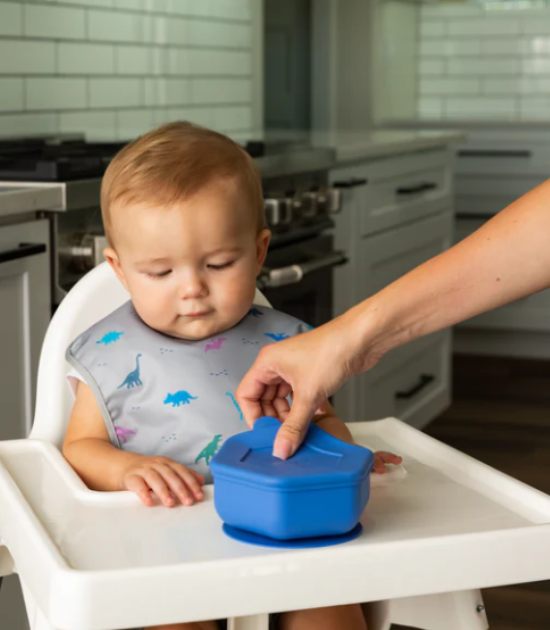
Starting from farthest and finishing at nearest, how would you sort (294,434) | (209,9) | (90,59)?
(209,9) → (90,59) → (294,434)

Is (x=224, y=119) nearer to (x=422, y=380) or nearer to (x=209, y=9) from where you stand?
(x=209, y=9)

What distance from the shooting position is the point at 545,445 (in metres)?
3.26

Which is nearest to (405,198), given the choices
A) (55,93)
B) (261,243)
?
(55,93)

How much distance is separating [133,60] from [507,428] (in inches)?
67.2

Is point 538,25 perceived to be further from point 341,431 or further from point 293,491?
point 293,491

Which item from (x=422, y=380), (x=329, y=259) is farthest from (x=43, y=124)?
(x=422, y=380)

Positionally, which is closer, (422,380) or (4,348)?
(4,348)

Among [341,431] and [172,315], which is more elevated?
[172,315]

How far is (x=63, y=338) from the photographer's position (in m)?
1.24

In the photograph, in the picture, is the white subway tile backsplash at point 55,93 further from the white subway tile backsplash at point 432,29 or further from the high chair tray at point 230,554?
the white subway tile backsplash at point 432,29

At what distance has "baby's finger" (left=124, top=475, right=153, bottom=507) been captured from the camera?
3.03ft

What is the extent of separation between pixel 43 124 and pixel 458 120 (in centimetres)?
232

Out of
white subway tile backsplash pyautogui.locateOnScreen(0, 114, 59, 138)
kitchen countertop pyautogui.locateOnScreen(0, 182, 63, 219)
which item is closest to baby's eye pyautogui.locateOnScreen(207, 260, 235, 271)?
kitchen countertop pyautogui.locateOnScreen(0, 182, 63, 219)

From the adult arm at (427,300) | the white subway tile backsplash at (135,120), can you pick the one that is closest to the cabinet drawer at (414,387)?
the white subway tile backsplash at (135,120)
